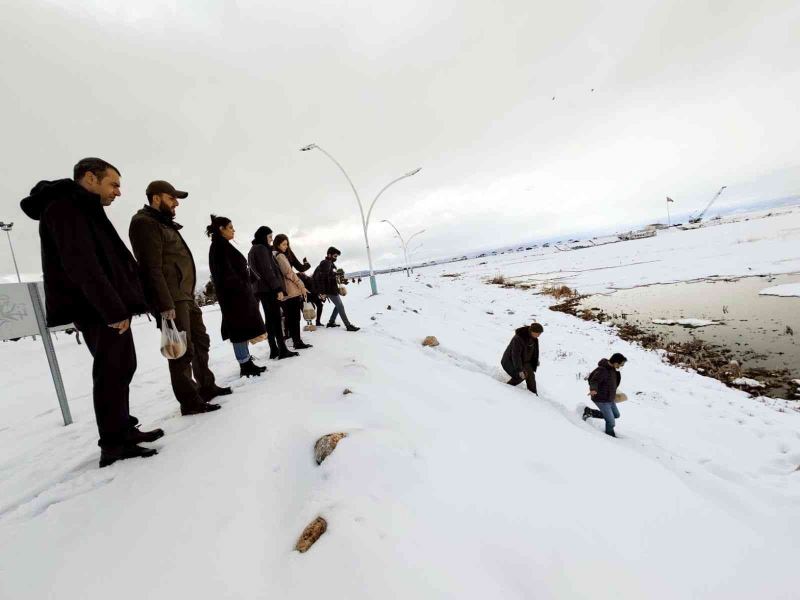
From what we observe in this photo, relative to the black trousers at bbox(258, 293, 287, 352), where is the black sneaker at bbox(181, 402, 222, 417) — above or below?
below

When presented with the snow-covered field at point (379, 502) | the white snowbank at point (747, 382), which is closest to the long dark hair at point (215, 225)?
the snow-covered field at point (379, 502)

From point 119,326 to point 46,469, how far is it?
159 cm

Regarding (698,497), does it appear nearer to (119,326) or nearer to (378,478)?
(378,478)

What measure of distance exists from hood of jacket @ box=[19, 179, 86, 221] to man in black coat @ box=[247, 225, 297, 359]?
278cm

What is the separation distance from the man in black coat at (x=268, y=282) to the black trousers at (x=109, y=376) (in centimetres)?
251

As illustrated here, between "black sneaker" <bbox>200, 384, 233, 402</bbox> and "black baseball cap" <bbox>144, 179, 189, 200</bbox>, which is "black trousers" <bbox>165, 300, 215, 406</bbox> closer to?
"black sneaker" <bbox>200, 384, 233, 402</bbox>

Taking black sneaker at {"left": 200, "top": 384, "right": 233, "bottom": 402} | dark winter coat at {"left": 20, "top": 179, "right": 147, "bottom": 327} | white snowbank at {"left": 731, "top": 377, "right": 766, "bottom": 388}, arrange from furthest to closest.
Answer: white snowbank at {"left": 731, "top": 377, "right": 766, "bottom": 388} < black sneaker at {"left": 200, "top": 384, "right": 233, "bottom": 402} < dark winter coat at {"left": 20, "top": 179, "right": 147, "bottom": 327}

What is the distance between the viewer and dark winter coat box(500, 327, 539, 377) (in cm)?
646

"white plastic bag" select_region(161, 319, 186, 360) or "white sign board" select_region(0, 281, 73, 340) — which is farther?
"white sign board" select_region(0, 281, 73, 340)

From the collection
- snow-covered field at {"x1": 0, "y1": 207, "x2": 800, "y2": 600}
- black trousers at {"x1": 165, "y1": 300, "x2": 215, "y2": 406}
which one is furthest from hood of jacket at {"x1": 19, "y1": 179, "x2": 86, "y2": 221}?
A: snow-covered field at {"x1": 0, "y1": 207, "x2": 800, "y2": 600}

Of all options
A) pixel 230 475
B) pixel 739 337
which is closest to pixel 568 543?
pixel 230 475

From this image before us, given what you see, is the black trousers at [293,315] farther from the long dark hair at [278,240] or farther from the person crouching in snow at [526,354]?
the person crouching in snow at [526,354]

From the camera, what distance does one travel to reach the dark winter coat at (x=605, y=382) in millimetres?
5779

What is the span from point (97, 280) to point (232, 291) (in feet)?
6.29
